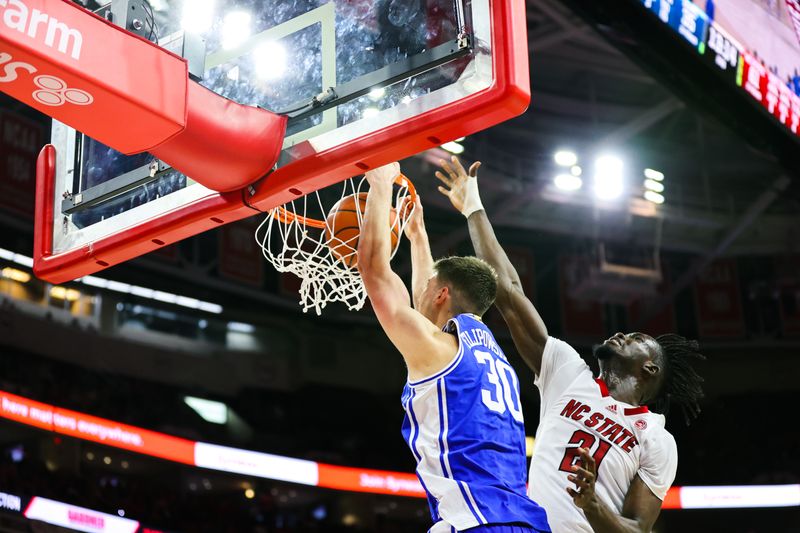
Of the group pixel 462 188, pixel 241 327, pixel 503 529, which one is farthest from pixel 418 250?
pixel 241 327

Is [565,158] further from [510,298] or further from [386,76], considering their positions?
[386,76]

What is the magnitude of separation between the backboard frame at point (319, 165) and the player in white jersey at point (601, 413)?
1164 mm

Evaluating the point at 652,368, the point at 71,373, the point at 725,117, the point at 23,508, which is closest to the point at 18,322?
the point at 71,373

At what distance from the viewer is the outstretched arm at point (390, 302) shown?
296 centimetres

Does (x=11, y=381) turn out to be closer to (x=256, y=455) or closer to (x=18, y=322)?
(x=18, y=322)

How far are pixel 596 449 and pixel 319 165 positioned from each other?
4.96 ft

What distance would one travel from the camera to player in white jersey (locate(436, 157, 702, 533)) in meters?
3.50

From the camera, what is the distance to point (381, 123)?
2.84 m

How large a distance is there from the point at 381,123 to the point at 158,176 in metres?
0.87

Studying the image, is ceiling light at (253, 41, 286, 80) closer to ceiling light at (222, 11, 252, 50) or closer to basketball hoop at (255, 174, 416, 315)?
ceiling light at (222, 11, 252, 50)

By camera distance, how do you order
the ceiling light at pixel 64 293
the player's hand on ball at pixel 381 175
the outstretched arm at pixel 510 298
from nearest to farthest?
the player's hand on ball at pixel 381 175
the outstretched arm at pixel 510 298
the ceiling light at pixel 64 293

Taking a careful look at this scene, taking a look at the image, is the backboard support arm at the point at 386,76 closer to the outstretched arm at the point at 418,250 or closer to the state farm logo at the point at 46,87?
the state farm logo at the point at 46,87

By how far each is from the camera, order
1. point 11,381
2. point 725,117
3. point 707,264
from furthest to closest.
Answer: point 707,264 < point 11,381 < point 725,117

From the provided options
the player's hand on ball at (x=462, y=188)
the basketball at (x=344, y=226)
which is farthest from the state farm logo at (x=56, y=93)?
the player's hand on ball at (x=462, y=188)
